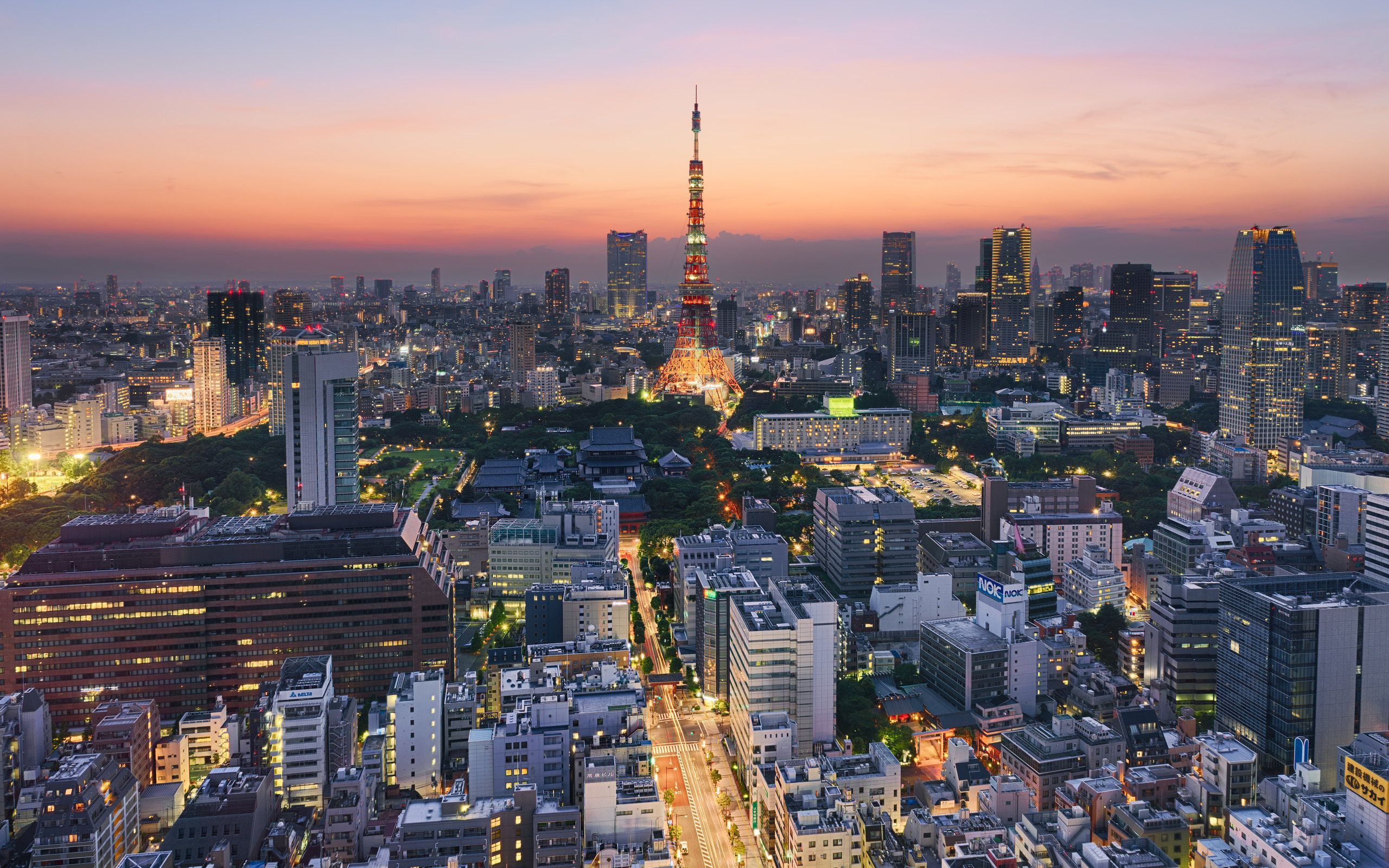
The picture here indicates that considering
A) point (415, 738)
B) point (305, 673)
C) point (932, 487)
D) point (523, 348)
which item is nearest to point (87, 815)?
point (305, 673)

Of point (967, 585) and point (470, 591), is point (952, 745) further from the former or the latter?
point (470, 591)

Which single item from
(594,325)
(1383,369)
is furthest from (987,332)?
(594,325)

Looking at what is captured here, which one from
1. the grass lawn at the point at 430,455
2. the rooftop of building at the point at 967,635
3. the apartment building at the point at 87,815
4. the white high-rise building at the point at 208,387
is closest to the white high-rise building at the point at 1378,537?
the rooftop of building at the point at 967,635

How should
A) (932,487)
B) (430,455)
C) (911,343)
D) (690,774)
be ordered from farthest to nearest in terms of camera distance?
(911,343)
(430,455)
(932,487)
(690,774)

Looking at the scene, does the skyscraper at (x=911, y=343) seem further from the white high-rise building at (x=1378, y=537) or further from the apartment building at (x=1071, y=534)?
the white high-rise building at (x=1378, y=537)

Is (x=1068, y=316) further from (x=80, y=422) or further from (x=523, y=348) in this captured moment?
(x=80, y=422)
